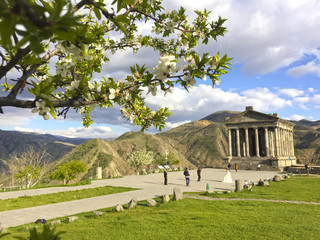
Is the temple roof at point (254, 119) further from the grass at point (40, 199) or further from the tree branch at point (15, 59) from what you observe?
the tree branch at point (15, 59)

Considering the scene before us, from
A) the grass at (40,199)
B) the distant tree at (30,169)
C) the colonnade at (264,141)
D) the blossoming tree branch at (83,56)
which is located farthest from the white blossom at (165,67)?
the colonnade at (264,141)

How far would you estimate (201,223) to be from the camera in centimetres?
967

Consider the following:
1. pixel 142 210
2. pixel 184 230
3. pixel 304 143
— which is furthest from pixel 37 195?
pixel 304 143

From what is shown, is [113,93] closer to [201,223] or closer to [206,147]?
[201,223]

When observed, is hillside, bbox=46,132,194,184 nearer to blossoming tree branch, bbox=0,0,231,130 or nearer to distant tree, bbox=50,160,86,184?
distant tree, bbox=50,160,86,184

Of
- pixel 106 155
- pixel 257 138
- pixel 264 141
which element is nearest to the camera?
pixel 257 138

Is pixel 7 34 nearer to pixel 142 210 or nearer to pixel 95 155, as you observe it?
pixel 142 210

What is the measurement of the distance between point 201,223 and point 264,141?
176ft

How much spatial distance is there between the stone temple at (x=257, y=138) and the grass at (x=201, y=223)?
38833 mm

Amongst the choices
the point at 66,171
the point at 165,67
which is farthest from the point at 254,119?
the point at 165,67

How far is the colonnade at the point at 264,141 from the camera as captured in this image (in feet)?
177

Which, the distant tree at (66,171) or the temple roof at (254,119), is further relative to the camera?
the temple roof at (254,119)

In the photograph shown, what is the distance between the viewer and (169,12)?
6.10m

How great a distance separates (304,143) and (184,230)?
180m
